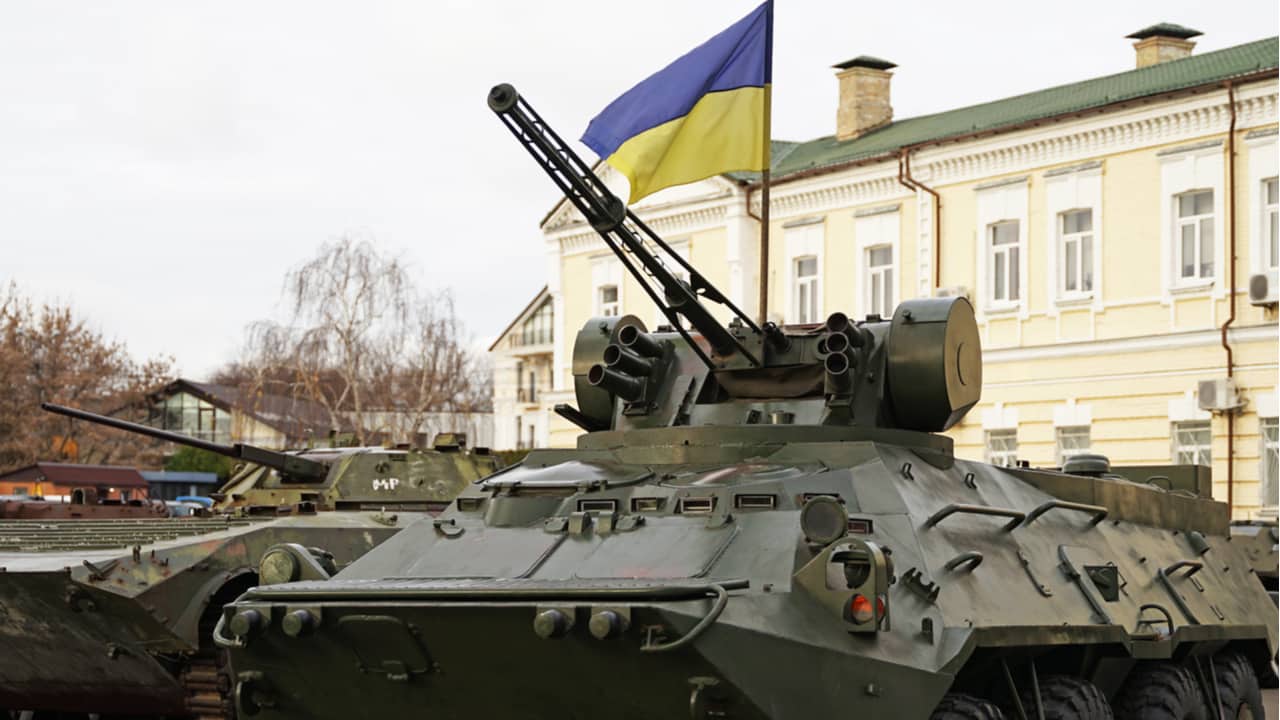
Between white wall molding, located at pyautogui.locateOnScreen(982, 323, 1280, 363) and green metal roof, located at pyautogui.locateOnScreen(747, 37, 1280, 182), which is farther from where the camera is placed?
green metal roof, located at pyautogui.locateOnScreen(747, 37, 1280, 182)

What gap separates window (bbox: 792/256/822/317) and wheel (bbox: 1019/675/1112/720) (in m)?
22.2

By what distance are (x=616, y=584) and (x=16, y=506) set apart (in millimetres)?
12018

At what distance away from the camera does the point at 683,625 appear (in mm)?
8523

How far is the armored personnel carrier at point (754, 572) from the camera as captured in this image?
8.72 m

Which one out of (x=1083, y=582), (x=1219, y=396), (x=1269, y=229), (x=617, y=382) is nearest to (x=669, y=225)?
(x=1219, y=396)

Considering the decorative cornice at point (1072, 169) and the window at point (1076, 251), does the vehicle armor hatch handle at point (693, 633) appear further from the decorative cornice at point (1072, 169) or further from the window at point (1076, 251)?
the window at point (1076, 251)

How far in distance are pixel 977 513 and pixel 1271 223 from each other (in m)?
17.3

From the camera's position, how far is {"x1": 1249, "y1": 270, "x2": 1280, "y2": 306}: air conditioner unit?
84.1 feet

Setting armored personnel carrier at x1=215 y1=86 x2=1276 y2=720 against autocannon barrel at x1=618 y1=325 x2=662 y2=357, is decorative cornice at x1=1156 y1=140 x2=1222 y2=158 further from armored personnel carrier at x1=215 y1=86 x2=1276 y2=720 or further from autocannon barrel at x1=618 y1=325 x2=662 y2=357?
autocannon barrel at x1=618 y1=325 x2=662 y2=357

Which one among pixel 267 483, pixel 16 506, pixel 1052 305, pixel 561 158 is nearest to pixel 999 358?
pixel 1052 305

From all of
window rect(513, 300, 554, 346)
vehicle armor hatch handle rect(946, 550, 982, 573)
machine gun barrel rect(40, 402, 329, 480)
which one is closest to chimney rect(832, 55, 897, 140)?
machine gun barrel rect(40, 402, 329, 480)

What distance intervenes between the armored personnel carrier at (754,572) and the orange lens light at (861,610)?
→ 1cm

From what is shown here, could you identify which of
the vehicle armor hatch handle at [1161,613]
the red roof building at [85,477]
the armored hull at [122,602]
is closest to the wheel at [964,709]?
the vehicle armor hatch handle at [1161,613]

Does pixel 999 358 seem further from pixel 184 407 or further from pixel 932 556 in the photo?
pixel 184 407
